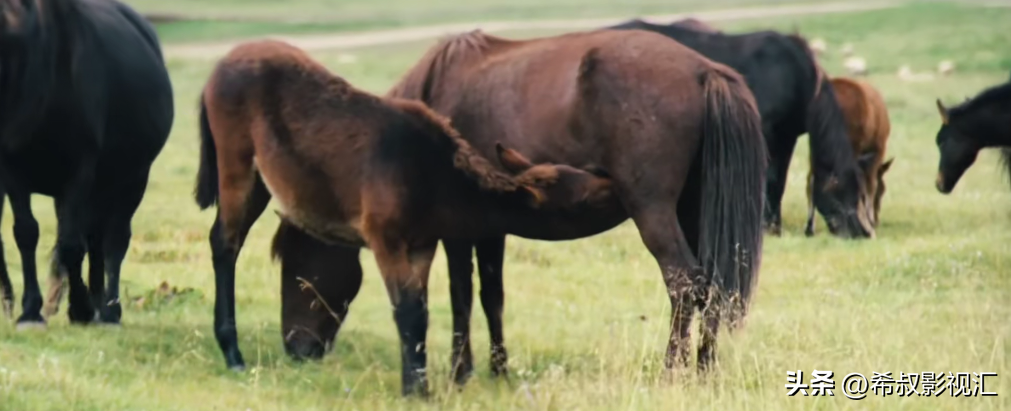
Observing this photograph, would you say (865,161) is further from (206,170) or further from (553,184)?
(553,184)

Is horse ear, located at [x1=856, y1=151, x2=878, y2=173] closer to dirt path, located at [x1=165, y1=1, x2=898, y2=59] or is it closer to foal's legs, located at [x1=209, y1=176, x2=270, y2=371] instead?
foal's legs, located at [x1=209, y1=176, x2=270, y2=371]

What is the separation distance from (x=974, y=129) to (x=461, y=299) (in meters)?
5.67

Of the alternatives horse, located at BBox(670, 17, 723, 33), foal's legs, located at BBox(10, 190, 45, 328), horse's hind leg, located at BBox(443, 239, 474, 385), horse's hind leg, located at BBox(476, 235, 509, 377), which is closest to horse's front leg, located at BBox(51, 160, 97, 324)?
foal's legs, located at BBox(10, 190, 45, 328)

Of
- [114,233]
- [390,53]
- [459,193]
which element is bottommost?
[390,53]

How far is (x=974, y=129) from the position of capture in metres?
11.8

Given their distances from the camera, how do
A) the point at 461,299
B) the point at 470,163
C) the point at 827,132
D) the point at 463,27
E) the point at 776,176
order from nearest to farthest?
the point at 470,163
the point at 461,299
the point at 827,132
the point at 776,176
the point at 463,27

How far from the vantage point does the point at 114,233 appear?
938 cm

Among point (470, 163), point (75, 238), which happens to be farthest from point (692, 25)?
point (470, 163)

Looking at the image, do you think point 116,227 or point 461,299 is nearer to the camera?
point 461,299

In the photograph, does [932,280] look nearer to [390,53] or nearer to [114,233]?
[114,233]

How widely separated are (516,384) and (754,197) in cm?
152

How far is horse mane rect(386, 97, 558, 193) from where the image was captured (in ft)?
22.2

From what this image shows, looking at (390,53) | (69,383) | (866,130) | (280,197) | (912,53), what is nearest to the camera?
(69,383)

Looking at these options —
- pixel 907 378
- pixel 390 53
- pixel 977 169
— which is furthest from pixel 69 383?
pixel 390 53
